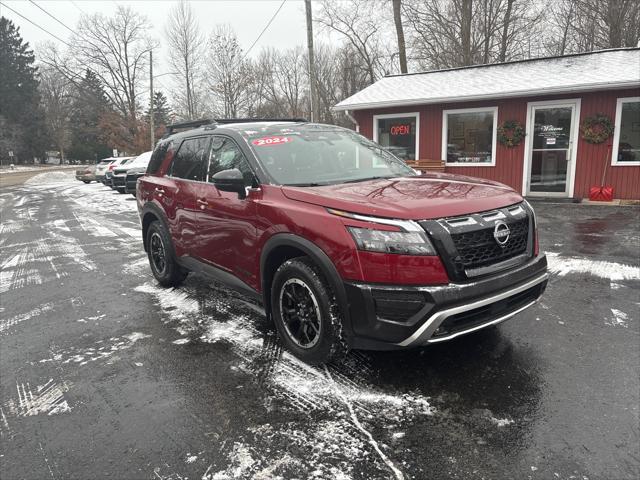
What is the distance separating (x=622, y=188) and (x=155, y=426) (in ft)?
40.9

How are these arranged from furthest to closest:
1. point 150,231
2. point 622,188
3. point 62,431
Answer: point 622,188 → point 150,231 → point 62,431

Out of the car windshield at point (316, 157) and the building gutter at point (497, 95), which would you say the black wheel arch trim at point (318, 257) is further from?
the building gutter at point (497, 95)

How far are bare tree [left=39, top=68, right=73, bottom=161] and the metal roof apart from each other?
64.2 metres

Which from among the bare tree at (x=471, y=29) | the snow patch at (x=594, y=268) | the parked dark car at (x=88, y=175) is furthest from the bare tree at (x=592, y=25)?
the parked dark car at (x=88, y=175)

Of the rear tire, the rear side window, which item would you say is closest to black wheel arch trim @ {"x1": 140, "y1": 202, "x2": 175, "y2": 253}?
the rear tire

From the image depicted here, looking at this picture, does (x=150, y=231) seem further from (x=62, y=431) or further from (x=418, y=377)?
(x=418, y=377)

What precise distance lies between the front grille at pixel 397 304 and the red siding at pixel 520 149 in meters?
11.1

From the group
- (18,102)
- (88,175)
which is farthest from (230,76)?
(18,102)

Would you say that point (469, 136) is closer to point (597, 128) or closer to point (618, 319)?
point (597, 128)

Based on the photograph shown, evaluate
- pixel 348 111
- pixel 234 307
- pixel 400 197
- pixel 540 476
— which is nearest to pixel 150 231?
pixel 234 307

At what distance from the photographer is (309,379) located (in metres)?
3.21

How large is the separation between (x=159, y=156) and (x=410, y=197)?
3.68m

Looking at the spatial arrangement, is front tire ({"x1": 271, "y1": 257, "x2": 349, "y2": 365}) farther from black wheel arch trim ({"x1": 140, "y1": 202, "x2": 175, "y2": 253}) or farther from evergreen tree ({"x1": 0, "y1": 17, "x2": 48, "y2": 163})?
evergreen tree ({"x1": 0, "y1": 17, "x2": 48, "y2": 163})

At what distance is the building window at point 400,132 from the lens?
550 inches
